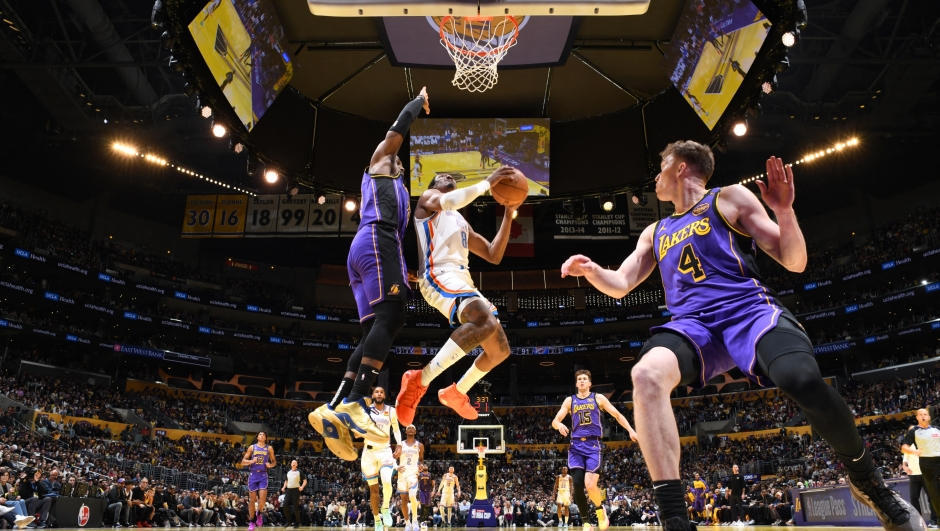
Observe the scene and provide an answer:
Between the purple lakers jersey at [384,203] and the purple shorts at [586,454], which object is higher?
the purple lakers jersey at [384,203]

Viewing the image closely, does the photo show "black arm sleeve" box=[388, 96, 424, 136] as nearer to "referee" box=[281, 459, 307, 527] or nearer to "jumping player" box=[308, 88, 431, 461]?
"jumping player" box=[308, 88, 431, 461]

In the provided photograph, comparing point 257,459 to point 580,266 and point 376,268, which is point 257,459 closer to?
point 376,268

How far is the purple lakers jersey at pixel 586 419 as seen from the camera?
32.3ft

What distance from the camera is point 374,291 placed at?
16.8 ft

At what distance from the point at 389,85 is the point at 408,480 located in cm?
741

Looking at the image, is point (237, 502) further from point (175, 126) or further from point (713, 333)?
point (713, 333)

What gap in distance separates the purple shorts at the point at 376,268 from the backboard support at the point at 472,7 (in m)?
1.86

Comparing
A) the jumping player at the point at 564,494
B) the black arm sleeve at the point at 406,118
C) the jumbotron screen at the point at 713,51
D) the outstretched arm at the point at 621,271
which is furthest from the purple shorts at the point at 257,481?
the outstretched arm at the point at 621,271

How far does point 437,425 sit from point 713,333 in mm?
36529

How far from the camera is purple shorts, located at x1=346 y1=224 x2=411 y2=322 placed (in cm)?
511

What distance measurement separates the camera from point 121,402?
32375mm

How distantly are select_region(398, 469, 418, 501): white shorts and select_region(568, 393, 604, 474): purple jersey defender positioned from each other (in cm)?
336

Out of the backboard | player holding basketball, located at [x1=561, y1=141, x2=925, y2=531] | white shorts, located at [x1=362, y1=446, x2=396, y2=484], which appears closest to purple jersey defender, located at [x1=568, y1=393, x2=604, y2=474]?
white shorts, located at [x1=362, y1=446, x2=396, y2=484]

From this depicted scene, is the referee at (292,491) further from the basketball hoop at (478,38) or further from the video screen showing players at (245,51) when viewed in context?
the basketball hoop at (478,38)
